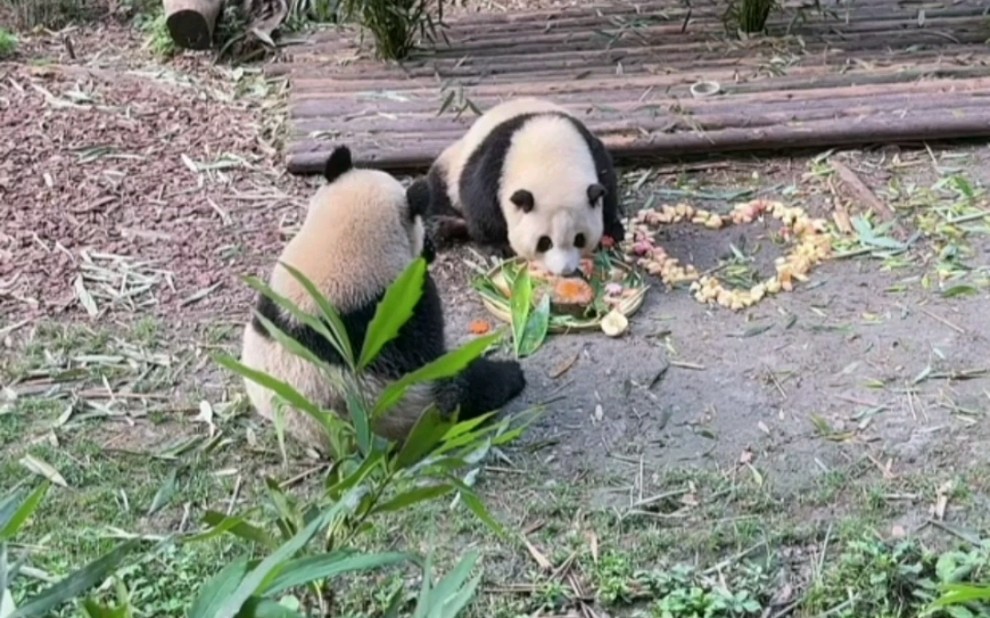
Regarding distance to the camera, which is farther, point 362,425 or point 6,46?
point 6,46

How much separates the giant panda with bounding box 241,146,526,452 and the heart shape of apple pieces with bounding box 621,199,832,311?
1115 millimetres

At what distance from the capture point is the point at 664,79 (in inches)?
243

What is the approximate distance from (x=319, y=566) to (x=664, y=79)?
15.5 ft

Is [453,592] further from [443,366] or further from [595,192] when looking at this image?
[595,192]

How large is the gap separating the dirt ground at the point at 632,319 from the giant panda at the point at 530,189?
0.73ft

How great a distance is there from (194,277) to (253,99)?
5.83 ft

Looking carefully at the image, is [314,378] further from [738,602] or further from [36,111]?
[36,111]

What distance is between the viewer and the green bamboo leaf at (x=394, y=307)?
2.01 meters

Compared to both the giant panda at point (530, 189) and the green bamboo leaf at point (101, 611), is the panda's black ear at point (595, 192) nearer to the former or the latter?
the giant panda at point (530, 189)

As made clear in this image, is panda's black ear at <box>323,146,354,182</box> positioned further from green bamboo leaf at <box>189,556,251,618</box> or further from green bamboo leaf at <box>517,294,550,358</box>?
green bamboo leaf at <box>189,556,251,618</box>

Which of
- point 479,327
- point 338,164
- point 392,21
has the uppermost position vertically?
point 338,164

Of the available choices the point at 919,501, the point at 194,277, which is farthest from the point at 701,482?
the point at 194,277

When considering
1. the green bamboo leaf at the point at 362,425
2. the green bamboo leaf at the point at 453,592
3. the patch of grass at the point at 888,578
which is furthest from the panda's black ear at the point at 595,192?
the green bamboo leaf at the point at 453,592

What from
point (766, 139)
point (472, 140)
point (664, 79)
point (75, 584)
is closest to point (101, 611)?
point (75, 584)
